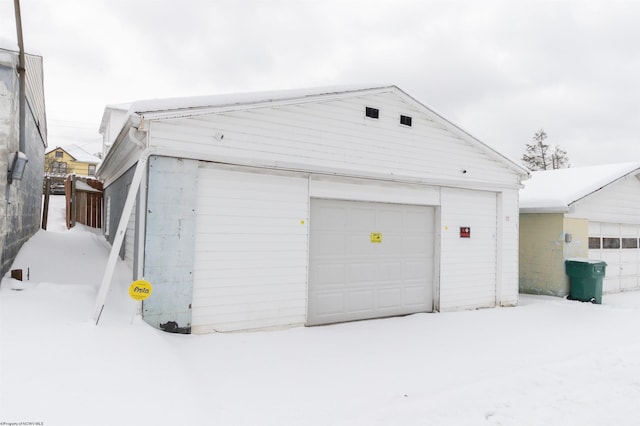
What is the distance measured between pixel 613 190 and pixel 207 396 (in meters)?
12.9

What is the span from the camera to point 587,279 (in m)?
9.41

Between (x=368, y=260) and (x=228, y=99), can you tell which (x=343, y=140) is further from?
(x=368, y=260)

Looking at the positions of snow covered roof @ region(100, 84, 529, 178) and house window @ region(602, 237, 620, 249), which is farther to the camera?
house window @ region(602, 237, 620, 249)

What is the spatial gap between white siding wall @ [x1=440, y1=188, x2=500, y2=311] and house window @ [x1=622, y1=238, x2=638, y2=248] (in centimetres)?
627

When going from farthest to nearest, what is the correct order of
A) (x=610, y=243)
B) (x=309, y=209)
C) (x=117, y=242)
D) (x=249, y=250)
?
(x=610, y=243) < (x=309, y=209) < (x=249, y=250) < (x=117, y=242)

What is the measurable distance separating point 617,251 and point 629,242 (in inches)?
30.3

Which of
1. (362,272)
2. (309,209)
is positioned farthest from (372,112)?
(362,272)

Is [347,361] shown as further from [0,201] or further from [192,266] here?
[0,201]

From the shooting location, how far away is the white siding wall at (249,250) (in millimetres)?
5434

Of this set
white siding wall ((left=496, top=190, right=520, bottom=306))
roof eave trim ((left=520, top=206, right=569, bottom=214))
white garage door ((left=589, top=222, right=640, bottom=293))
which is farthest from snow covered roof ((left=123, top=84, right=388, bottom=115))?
white garage door ((left=589, top=222, right=640, bottom=293))

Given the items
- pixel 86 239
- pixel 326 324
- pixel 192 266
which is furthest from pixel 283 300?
pixel 86 239

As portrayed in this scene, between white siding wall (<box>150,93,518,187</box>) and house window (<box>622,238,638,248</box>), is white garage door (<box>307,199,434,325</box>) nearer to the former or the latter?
white siding wall (<box>150,93,518,187</box>)

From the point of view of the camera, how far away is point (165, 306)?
5070 millimetres

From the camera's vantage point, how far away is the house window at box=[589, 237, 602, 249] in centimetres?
1080
